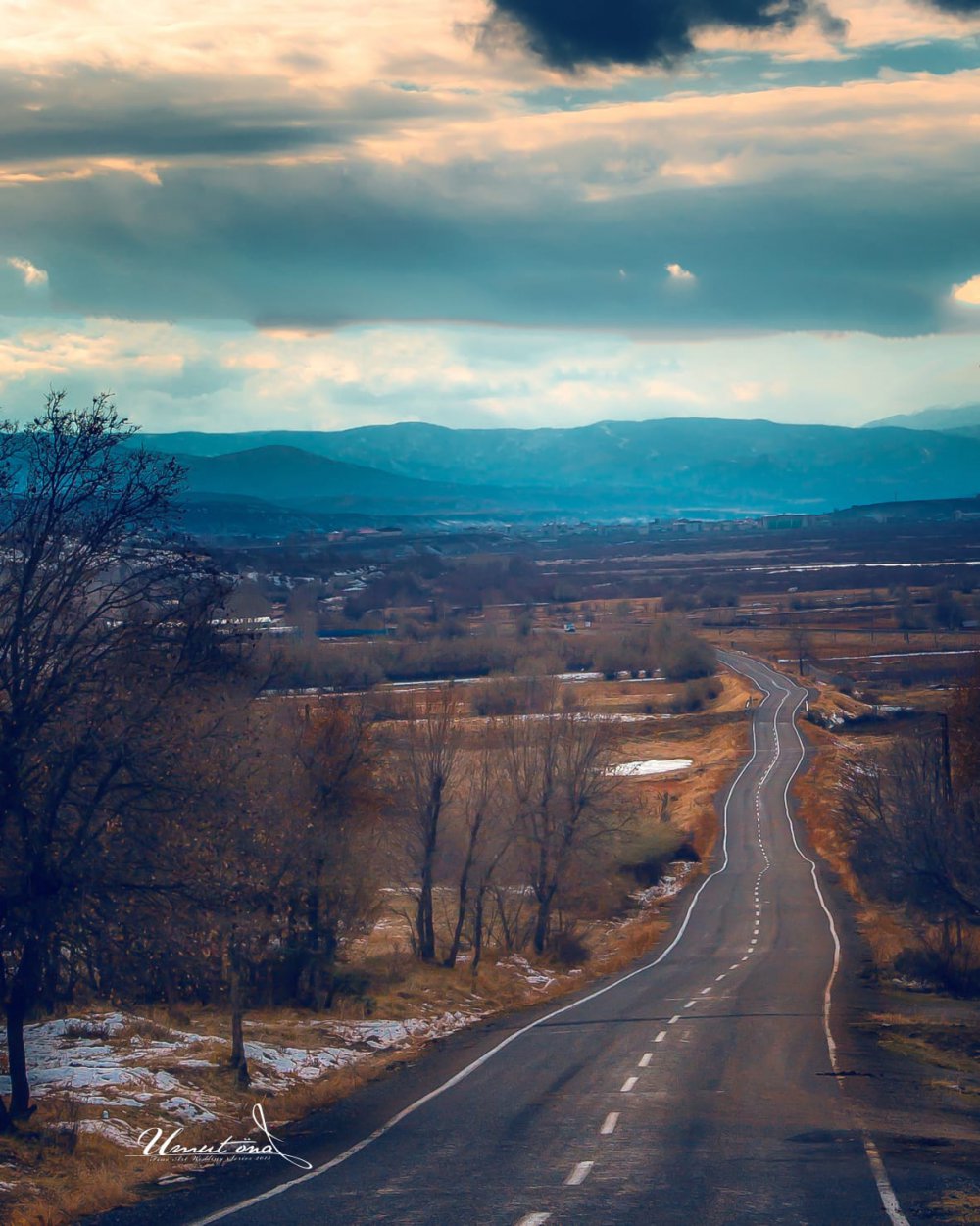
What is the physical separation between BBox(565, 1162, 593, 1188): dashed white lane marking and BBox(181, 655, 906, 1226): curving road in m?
0.02

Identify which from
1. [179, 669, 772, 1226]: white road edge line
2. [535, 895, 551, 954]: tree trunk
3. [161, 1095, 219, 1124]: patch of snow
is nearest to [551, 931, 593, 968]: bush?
[535, 895, 551, 954]: tree trunk

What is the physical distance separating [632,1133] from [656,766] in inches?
2673

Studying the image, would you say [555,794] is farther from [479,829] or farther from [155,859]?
[155,859]

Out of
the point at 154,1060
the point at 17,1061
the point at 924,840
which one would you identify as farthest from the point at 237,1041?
the point at 924,840

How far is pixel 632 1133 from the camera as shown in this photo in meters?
14.1

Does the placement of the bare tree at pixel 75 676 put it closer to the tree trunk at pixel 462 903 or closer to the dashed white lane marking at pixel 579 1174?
the dashed white lane marking at pixel 579 1174

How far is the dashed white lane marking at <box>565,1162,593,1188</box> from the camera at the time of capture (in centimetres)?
1184

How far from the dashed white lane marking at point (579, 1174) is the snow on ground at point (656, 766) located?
2519 inches

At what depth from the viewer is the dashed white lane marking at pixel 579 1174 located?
38.8 ft

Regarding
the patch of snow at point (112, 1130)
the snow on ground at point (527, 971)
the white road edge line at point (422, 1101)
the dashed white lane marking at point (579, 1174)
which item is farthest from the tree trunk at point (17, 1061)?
the snow on ground at point (527, 971)

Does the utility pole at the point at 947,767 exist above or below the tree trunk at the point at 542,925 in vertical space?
above

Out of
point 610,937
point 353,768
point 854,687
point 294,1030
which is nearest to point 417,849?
point 353,768

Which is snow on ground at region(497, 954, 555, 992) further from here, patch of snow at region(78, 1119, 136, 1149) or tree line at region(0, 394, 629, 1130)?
patch of snow at region(78, 1119, 136, 1149)

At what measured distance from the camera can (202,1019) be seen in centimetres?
2064
